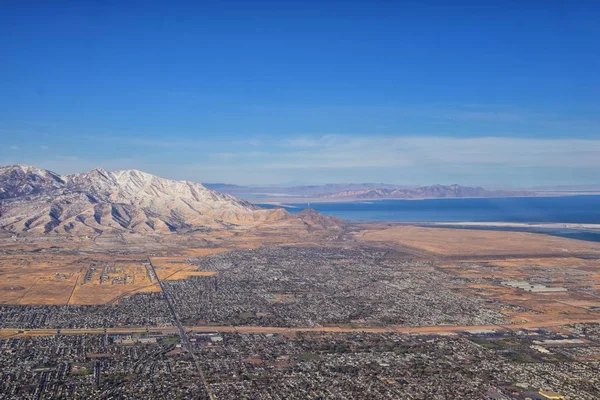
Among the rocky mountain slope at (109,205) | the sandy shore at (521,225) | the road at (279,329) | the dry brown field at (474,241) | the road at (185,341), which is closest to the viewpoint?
the road at (185,341)

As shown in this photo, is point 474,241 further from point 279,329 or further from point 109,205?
point 109,205

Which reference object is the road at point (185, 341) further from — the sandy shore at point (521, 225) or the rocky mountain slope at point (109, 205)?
the sandy shore at point (521, 225)

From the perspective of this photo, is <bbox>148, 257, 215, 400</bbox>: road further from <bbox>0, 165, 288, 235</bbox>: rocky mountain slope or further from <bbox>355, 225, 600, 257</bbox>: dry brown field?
<bbox>0, 165, 288, 235</bbox>: rocky mountain slope

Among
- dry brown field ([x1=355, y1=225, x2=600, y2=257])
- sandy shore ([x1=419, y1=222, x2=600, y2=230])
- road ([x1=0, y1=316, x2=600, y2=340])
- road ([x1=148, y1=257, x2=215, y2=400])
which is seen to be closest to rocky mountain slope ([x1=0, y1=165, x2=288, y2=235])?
dry brown field ([x1=355, y1=225, x2=600, y2=257])

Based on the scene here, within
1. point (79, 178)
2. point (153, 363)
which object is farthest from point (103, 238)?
point (153, 363)

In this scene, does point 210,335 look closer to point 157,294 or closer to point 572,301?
point 157,294

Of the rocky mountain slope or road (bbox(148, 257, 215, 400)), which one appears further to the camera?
the rocky mountain slope

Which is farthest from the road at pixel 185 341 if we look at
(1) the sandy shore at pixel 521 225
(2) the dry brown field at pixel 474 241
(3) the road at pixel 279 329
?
(1) the sandy shore at pixel 521 225

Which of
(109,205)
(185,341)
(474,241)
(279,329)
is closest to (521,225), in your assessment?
(474,241)

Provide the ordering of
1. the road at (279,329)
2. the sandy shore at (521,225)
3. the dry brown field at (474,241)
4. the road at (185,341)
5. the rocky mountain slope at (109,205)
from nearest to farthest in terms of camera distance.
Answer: the road at (185,341)
the road at (279,329)
the dry brown field at (474,241)
the rocky mountain slope at (109,205)
the sandy shore at (521,225)
